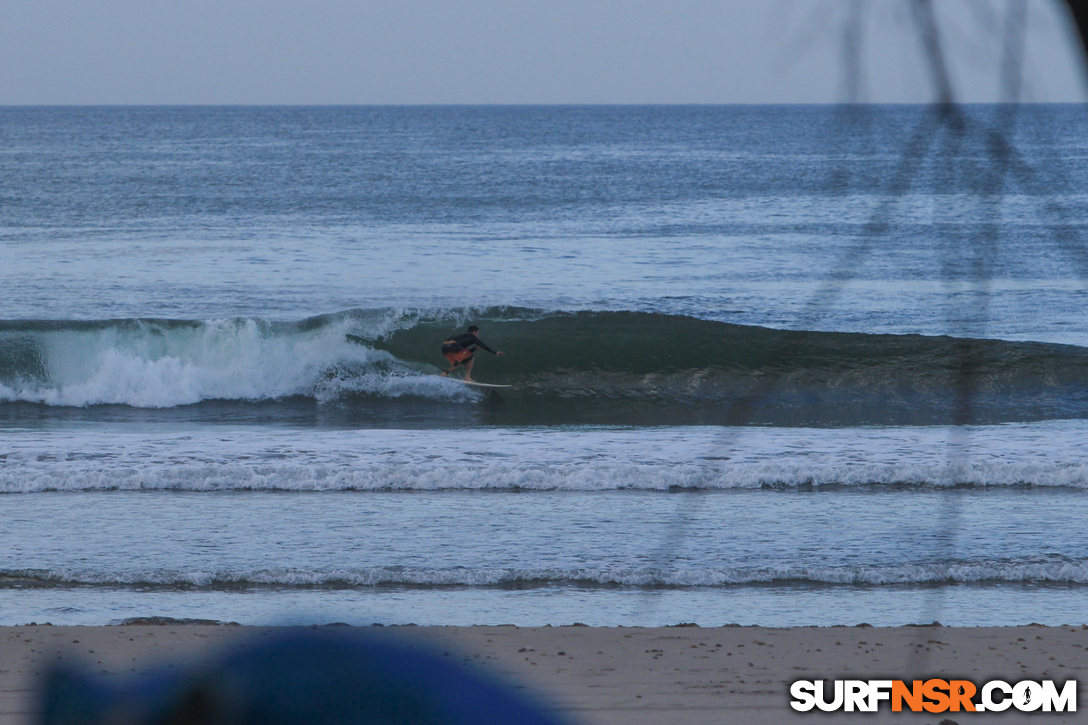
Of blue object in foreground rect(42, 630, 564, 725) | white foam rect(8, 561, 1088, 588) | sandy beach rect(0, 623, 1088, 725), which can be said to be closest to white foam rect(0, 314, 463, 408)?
white foam rect(8, 561, 1088, 588)

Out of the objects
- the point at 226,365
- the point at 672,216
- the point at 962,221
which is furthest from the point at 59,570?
the point at 672,216

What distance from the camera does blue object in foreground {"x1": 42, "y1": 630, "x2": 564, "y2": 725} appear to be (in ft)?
1.79

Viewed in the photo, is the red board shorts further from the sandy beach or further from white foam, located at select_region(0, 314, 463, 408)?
the sandy beach

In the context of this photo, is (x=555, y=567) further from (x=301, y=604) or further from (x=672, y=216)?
(x=672, y=216)

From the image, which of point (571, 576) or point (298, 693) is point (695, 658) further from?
point (298, 693)

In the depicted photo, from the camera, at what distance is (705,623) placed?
7.25 meters

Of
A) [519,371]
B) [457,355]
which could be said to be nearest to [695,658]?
[457,355]

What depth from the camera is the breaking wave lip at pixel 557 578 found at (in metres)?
8.05

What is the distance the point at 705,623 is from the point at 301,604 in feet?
9.08

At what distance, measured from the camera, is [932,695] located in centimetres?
587

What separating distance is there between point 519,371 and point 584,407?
7.55 feet

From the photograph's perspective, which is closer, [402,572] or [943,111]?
[943,111]

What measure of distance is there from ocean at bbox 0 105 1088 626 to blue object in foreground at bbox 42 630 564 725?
255 mm

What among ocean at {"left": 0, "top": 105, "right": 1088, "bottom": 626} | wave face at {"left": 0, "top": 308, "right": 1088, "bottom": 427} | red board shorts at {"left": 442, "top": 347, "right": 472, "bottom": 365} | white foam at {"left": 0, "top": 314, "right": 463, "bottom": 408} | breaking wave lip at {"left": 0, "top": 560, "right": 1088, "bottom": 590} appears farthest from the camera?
red board shorts at {"left": 442, "top": 347, "right": 472, "bottom": 365}
